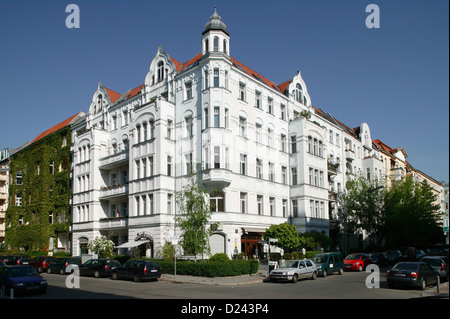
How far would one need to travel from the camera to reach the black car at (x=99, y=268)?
29480 mm

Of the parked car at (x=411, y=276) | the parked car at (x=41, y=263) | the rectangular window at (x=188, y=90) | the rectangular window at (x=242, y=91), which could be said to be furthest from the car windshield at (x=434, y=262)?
the parked car at (x=41, y=263)

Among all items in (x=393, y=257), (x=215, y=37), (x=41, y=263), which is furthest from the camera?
(x=393, y=257)

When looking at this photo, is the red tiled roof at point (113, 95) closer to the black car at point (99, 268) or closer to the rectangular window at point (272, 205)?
the rectangular window at point (272, 205)

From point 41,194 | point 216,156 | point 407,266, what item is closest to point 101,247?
point 216,156

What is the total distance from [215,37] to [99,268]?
22.4 metres

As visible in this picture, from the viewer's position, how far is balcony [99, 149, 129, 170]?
137 ft

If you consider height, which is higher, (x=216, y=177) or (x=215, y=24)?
(x=215, y=24)

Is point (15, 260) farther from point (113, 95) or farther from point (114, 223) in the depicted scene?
point (113, 95)

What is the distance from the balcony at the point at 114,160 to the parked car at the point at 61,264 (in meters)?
11.6

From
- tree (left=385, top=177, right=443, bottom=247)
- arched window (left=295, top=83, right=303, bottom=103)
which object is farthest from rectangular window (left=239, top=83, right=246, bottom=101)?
tree (left=385, top=177, right=443, bottom=247)

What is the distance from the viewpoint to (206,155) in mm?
34969

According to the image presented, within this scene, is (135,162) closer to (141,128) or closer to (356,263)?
(141,128)
